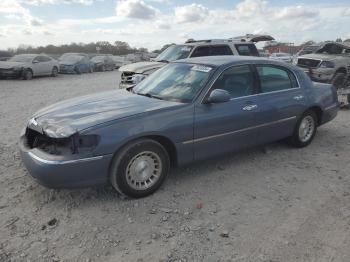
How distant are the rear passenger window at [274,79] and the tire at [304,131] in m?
0.62

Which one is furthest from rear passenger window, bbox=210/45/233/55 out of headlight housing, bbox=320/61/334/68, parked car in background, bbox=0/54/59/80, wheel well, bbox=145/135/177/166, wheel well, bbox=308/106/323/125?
parked car in background, bbox=0/54/59/80

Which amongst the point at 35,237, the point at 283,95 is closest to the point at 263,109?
the point at 283,95

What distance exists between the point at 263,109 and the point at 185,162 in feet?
4.99

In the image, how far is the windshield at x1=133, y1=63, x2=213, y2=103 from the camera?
188 inches

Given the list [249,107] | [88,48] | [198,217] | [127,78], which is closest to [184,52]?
[127,78]

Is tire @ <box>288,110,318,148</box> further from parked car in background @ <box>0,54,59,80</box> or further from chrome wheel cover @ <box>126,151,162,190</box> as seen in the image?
parked car in background @ <box>0,54,59,80</box>

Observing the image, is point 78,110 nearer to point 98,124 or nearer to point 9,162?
point 98,124

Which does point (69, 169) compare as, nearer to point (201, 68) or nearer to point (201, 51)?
point (201, 68)

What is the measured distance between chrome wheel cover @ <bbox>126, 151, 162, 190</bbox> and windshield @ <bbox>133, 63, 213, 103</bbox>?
0.87 m

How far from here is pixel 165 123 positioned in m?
4.30

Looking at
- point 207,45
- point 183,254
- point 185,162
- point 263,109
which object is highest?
point 207,45

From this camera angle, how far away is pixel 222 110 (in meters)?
4.80

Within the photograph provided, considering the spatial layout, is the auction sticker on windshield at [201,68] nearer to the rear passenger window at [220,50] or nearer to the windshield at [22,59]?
the rear passenger window at [220,50]

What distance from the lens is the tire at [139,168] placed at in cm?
405
